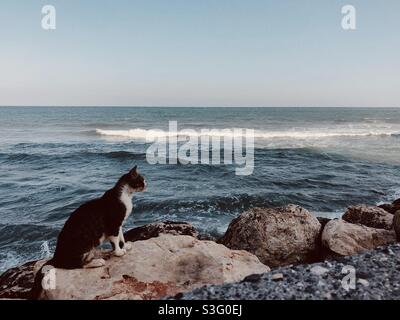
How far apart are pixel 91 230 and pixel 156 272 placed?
114 centimetres

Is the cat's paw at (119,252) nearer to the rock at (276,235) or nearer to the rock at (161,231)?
the rock at (161,231)

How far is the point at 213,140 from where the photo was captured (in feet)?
132

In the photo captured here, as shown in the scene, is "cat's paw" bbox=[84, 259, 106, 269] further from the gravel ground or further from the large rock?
the large rock

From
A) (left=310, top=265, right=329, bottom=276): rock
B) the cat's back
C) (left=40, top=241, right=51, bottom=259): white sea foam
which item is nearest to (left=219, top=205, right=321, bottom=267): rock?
(left=310, top=265, right=329, bottom=276): rock

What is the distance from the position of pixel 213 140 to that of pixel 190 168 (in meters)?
18.0

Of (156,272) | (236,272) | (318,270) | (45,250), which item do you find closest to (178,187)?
(45,250)

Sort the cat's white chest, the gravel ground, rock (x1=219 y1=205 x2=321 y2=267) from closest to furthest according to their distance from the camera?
1. the gravel ground
2. the cat's white chest
3. rock (x1=219 y1=205 x2=321 y2=267)

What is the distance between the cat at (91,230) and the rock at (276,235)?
3.60m

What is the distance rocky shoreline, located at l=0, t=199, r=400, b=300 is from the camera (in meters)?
4.47

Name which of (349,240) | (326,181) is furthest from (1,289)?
(326,181)

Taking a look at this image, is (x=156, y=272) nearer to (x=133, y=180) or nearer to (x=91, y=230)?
(x=91, y=230)

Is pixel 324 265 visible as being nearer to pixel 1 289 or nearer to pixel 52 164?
pixel 1 289

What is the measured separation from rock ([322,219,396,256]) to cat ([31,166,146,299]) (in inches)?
185
